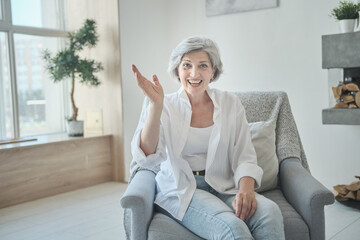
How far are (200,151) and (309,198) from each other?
19.2 inches

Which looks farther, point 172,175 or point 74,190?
point 74,190

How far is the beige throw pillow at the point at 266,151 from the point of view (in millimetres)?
1974

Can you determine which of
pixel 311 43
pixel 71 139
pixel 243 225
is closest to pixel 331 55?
pixel 311 43

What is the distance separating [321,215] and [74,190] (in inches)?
95.9

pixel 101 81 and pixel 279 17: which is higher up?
pixel 279 17

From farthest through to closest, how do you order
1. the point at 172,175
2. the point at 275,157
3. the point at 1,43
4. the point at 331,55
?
the point at 1,43 → the point at 331,55 → the point at 275,157 → the point at 172,175

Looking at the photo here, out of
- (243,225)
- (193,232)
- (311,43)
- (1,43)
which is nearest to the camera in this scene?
(243,225)

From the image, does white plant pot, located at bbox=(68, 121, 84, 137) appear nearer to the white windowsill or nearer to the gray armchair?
the white windowsill

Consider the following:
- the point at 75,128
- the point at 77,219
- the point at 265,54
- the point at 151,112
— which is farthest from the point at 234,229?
the point at 75,128

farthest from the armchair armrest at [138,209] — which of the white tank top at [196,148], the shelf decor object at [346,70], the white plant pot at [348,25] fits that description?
the white plant pot at [348,25]

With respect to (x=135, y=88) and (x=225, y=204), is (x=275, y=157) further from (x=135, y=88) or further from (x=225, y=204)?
(x=135, y=88)

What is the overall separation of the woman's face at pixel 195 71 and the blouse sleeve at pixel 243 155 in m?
0.19

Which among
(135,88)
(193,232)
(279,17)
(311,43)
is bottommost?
(193,232)

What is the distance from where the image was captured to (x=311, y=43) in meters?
3.23
